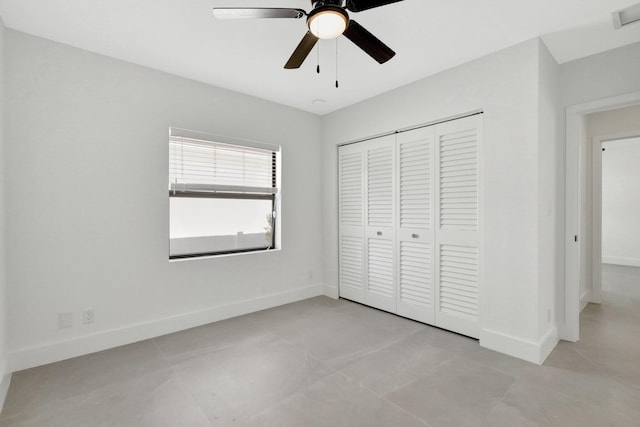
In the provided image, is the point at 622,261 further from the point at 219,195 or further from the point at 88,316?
the point at 88,316

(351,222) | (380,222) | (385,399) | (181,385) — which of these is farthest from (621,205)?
(181,385)

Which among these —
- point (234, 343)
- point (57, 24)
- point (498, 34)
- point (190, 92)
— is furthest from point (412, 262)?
point (57, 24)

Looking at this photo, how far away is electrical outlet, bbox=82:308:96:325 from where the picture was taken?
8.56 ft

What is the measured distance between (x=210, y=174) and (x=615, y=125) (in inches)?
193

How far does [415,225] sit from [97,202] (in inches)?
122

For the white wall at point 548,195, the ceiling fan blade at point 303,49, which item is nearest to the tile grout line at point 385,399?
the white wall at point 548,195

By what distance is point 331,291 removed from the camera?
4309 mm

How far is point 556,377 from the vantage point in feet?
7.28

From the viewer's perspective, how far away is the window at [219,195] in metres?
3.23

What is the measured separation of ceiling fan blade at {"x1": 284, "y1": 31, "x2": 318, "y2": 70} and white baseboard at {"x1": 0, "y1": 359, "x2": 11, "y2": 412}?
2.88 meters

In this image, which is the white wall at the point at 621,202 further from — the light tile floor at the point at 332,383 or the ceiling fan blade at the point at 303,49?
the ceiling fan blade at the point at 303,49

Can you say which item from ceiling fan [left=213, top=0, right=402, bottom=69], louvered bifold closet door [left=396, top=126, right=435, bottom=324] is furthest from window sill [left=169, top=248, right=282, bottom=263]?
ceiling fan [left=213, top=0, right=402, bottom=69]

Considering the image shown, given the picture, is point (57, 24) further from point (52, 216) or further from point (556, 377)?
point (556, 377)

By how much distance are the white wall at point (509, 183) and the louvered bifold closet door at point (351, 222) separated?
1.30 metres
